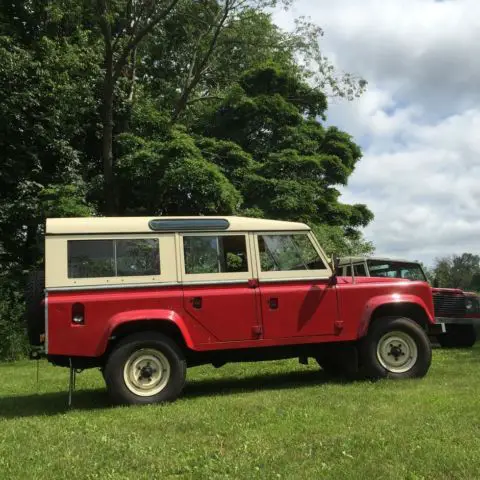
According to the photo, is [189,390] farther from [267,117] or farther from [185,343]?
[267,117]

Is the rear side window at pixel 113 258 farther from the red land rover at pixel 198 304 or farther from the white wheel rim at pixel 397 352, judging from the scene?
the white wheel rim at pixel 397 352

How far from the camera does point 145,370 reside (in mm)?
7770

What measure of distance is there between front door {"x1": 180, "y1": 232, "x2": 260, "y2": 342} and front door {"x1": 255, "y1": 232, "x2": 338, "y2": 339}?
0.20m

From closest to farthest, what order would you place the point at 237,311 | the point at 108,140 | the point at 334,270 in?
the point at 237,311
the point at 334,270
the point at 108,140

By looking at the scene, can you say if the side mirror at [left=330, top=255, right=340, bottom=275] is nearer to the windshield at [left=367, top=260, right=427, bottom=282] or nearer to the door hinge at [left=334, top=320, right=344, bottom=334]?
the door hinge at [left=334, top=320, right=344, bottom=334]

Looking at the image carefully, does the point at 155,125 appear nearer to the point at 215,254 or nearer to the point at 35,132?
the point at 35,132

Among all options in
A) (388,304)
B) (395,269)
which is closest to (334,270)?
(388,304)

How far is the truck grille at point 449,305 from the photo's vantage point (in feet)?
47.9

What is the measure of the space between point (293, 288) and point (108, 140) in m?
14.7

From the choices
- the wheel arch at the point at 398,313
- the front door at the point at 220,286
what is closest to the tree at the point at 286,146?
the wheel arch at the point at 398,313

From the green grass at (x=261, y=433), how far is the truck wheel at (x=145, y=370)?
25 cm

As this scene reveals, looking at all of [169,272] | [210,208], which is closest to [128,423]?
[169,272]

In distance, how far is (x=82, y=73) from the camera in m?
21.2

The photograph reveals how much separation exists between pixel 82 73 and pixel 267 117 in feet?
24.9
